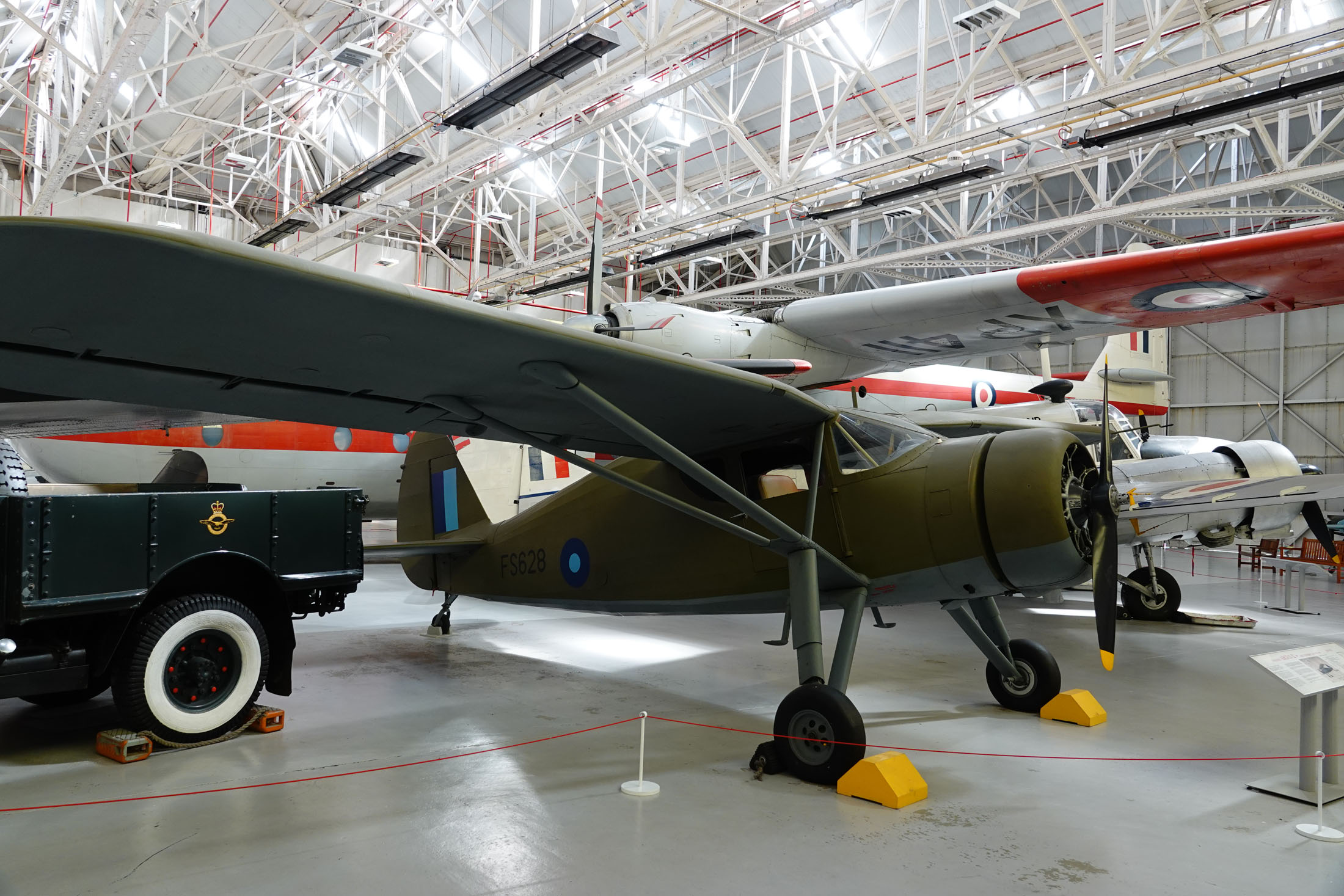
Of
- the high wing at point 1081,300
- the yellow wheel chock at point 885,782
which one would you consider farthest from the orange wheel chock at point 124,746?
the high wing at point 1081,300

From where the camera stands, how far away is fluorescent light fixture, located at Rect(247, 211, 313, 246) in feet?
58.0

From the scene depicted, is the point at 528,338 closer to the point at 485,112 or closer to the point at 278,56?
the point at 485,112

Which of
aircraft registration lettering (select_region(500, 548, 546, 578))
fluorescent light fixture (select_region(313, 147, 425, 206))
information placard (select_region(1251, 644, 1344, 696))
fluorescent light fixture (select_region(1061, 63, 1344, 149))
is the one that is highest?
fluorescent light fixture (select_region(313, 147, 425, 206))

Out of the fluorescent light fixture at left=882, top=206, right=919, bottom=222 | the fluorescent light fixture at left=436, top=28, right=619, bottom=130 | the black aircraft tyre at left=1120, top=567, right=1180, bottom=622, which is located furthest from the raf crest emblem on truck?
the fluorescent light fixture at left=882, top=206, right=919, bottom=222

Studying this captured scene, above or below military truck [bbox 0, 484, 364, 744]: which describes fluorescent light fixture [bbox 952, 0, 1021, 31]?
above

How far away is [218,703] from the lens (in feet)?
17.2

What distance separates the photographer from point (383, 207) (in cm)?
1888

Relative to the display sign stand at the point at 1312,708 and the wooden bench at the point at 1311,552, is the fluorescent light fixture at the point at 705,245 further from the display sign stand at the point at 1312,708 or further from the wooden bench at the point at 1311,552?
the display sign stand at the point at 1312,708

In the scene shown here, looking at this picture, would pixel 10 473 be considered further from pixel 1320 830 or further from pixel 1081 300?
pixel 1081 300

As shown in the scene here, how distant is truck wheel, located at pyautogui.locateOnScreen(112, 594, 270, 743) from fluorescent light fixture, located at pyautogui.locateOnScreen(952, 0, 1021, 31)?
10.6m

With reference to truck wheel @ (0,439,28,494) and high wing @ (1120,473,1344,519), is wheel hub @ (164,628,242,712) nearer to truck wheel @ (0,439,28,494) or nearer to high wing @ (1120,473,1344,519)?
truck wheel @ (0,439,28,494)

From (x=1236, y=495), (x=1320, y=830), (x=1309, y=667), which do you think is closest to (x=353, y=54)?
(x=1236, y=495)

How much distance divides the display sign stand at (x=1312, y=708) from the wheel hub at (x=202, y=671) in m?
5.66

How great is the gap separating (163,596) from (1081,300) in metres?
8.21
